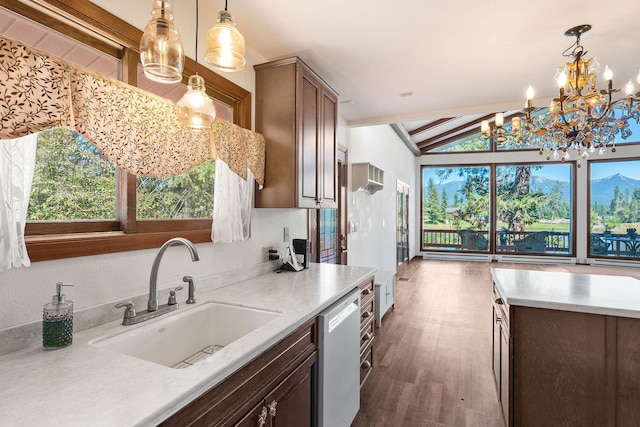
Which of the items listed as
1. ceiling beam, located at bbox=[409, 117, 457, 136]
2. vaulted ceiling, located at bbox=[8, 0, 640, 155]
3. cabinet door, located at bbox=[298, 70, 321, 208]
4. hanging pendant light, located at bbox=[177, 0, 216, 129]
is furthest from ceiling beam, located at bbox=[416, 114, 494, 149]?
hanging pendant light, located at bbox=[177, 0, 216, 129]

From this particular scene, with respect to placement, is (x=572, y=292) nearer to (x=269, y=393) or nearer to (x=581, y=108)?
(x=581, y=108)

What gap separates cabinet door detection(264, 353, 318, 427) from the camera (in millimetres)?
1298

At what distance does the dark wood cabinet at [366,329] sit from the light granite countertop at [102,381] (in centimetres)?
113

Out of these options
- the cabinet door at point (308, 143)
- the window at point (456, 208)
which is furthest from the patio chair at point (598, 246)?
the cabinet door at point (308, 143)

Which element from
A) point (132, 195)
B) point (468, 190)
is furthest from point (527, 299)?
point (468, 190)

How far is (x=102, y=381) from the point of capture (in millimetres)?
924

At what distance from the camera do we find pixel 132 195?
1.58 metres

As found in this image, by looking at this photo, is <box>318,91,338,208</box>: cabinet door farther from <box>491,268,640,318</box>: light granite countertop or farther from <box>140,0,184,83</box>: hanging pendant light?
<box>140,0,184,83</box>: hanging pendant light

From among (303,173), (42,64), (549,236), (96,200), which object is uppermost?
(42,64)

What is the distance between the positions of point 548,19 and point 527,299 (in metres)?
1.72

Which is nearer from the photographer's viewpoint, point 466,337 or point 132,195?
point 132,195

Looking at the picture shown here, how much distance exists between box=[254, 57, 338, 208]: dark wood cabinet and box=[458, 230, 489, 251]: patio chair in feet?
25.7

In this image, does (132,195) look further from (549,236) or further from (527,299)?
(549,236)

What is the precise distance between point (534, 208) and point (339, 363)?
8.76 meters
